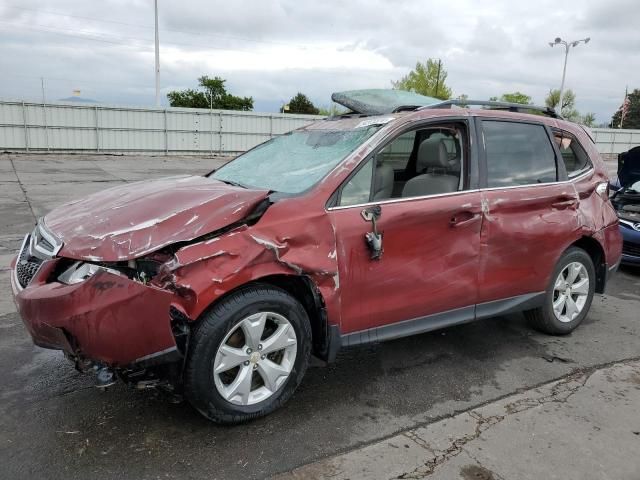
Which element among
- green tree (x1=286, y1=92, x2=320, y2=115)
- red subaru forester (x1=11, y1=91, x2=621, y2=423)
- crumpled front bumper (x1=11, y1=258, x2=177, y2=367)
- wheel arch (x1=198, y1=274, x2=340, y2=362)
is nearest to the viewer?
crumpled front bumper (x1=11, y1=258, x2=177, y2=367)

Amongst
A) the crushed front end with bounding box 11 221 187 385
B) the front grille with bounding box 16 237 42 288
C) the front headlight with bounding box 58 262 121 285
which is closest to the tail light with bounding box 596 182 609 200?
the crushed front end with bounding box 11 221 187 385

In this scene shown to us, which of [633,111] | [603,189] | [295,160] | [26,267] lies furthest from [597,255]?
[633,111]

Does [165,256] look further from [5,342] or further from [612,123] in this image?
[612,123]

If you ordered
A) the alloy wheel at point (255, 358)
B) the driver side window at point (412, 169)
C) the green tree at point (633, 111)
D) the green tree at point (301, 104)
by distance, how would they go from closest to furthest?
the alloy wheel at point (255, 358)
the driver side window at point (412, 169)
the green tree at point (301, 104)
the green tree at point (633, 111)

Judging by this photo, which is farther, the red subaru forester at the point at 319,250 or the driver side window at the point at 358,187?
the driver side window at the point at 358,187

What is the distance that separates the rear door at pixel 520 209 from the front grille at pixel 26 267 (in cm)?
278

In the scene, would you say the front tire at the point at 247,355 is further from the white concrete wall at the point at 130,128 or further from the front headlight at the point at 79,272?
the white concrete wall at the point at 130,128

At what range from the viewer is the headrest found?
3.94 meters

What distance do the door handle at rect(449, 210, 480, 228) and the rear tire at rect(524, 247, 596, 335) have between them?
1080 millimetres

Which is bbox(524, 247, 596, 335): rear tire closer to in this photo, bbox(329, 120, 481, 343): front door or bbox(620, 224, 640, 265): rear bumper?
bbox(329, 120, 481, 343): front door

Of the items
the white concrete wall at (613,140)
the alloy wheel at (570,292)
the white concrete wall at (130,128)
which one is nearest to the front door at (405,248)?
the alloy wheel at (570,292)

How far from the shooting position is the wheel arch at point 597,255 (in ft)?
14.9

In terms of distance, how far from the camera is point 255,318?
2.84 m

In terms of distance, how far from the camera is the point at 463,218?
11.9 ft
